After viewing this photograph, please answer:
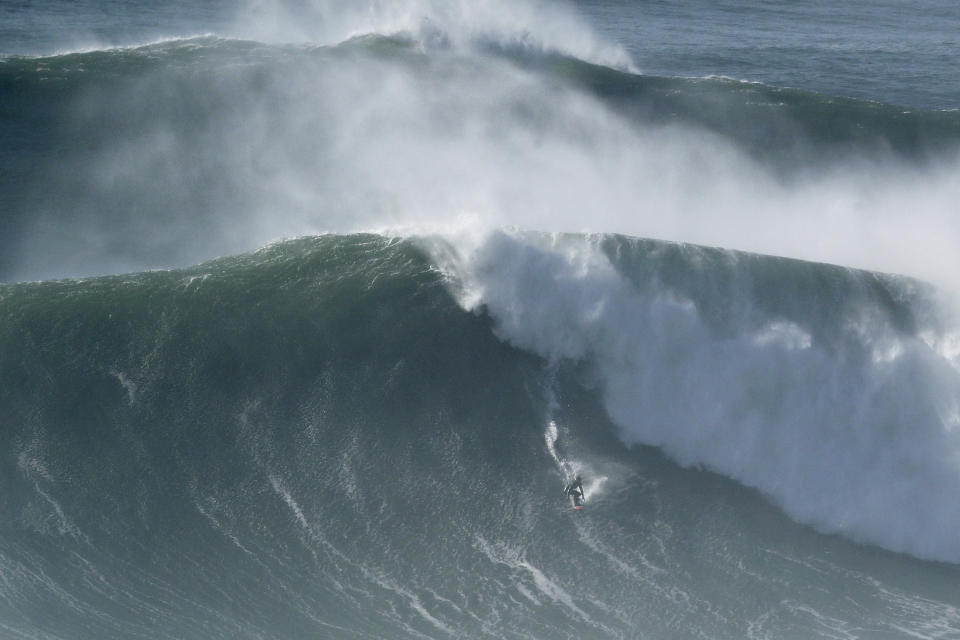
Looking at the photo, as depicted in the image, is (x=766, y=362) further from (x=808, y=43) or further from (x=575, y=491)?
(x=808, y=43)

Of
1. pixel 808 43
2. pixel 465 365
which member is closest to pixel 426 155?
pixel 465 365

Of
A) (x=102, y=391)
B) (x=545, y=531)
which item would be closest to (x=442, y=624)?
(x=545, y=531)

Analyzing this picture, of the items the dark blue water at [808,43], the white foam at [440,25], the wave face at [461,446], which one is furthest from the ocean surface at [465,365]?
the white foam at [440,25]

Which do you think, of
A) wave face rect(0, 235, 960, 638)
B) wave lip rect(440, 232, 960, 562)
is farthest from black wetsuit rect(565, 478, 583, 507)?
wave lip rect(440, 232, 960, 562)

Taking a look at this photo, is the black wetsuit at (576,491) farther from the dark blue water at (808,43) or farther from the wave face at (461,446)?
the dark blue water at (808,43)

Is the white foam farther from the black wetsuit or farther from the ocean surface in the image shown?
the black wetsuit

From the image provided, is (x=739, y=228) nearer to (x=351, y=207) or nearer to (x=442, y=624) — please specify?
(x=351, y=207)
